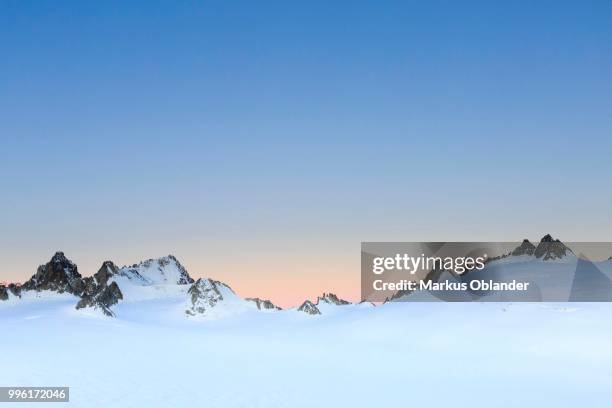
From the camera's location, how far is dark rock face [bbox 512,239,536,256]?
5691 centimetres

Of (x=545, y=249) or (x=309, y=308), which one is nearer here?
(x=545, y=249)

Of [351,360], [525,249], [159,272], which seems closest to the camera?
[351,360]

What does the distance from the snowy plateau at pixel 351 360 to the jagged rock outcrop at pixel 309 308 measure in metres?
24.5

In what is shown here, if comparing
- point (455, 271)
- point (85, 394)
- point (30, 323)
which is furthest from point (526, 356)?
point (30, 323)

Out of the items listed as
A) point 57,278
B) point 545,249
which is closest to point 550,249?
point 545,249

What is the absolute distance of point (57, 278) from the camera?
101 m

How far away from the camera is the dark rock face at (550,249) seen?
2138 inches

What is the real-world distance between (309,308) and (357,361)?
55732mm

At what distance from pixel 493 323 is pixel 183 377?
2409 centimetres

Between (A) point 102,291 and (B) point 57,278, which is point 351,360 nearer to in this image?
(A) point 102,291

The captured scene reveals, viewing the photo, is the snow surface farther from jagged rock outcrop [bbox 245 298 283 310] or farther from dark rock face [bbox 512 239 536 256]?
jagged rock outcrop [bbox 245 298 283 310]

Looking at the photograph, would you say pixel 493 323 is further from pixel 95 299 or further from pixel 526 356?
pixel 95 299

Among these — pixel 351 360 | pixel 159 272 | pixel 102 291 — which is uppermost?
pixel 159 272

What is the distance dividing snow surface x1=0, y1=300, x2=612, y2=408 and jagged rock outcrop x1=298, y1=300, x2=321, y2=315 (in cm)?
3295
